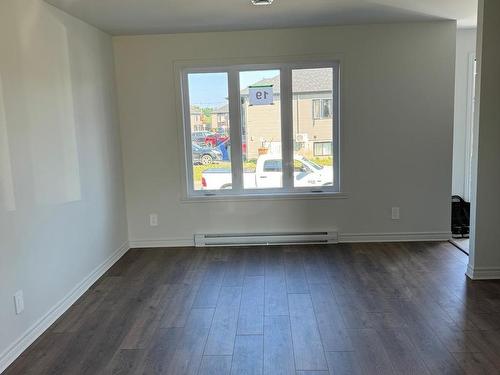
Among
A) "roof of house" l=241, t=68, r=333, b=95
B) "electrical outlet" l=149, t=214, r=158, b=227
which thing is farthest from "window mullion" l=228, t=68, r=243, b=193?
"electrical outlet" l=149, t=214, r=158, b=227

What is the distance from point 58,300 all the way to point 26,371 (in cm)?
80

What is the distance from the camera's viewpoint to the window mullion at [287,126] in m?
4.62

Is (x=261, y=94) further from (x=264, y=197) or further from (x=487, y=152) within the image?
(x=487, y=152)

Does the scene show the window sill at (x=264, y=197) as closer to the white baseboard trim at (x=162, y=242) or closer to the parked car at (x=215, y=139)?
the white baseboard trim at (x=162, y=242)

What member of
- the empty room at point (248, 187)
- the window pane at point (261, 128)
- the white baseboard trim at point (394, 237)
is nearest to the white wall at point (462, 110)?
the empty room at point (248, 187)

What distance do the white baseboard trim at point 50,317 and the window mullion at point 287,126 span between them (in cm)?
204

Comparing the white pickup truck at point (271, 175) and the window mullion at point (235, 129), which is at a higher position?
the window mullion at point (235, 129)

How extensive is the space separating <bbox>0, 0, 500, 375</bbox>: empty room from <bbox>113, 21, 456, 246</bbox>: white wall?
0.07ft

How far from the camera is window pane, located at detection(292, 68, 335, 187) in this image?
15.2 feet

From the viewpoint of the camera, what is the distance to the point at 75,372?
2.39m

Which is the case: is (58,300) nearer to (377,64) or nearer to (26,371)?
(26,371)

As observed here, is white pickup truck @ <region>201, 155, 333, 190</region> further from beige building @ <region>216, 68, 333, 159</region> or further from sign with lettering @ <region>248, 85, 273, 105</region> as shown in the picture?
sign with lettering @ <region>248, 85, 273, 105</region>

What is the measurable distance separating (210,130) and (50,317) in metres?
2.51

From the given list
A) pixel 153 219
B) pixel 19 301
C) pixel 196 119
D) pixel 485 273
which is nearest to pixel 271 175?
pixel 196 119
